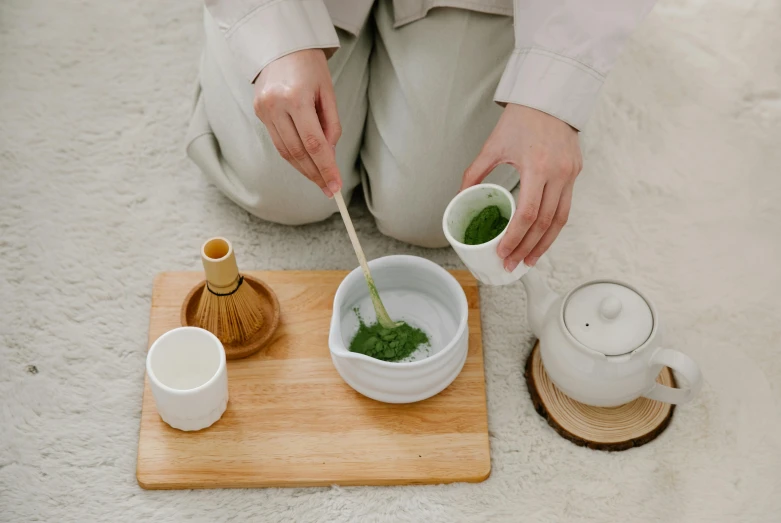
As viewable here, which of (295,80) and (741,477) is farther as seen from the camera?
(741,477)

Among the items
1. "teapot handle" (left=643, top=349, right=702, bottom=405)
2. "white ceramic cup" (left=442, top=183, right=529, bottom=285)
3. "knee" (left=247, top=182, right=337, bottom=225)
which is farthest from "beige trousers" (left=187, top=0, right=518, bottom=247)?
"teapot handle" (left=643, top=349, right=702, bottom=405)

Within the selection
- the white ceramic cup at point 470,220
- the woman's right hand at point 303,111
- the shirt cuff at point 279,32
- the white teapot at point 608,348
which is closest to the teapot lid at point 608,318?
the white teapot at point 608,348

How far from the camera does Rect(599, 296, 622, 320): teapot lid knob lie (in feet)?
3.60

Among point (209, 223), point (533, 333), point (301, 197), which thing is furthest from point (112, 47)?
point (533, 333)

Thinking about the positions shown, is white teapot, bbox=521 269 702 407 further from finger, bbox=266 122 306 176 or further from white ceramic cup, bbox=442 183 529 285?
finger, bbox=266 122 306 176

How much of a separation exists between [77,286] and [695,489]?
0.96 meters

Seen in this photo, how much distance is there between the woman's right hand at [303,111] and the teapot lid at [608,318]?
35 cm

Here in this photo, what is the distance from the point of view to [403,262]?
1.24 m

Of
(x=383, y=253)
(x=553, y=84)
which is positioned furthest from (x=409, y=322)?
(x=553, y=84)

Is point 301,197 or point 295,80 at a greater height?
point 295,80

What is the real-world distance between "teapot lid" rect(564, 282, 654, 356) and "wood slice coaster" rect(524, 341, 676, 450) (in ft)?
0.53

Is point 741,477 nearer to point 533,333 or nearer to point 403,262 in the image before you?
point 533,333

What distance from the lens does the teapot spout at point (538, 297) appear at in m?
1.19

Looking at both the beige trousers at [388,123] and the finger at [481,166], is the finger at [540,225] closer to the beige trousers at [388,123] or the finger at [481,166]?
the finger at [481,166]
